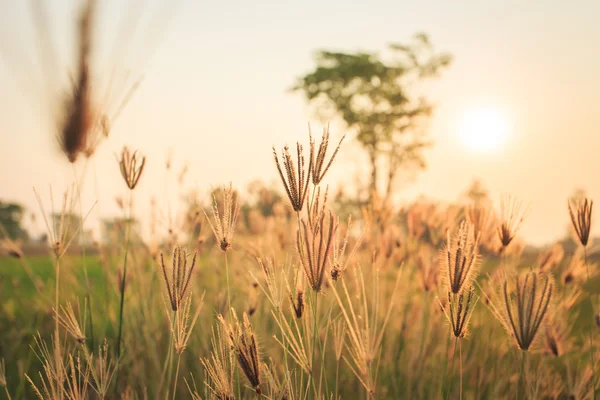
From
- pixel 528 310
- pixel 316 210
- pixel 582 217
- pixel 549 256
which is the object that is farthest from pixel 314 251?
pixel 549 256

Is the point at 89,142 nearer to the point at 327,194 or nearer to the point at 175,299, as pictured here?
the point at 175,299

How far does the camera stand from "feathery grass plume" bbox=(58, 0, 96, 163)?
168 centimetres

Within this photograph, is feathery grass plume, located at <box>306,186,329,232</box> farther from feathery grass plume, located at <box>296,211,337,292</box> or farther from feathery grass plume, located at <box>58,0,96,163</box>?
feathery grass plume, located at <box>58,0,96,163</box>

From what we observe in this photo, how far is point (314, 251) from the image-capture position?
140 cm

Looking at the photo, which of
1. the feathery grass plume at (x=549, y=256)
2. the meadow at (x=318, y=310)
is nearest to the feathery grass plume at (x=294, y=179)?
the meadow at (x=318, y=310)

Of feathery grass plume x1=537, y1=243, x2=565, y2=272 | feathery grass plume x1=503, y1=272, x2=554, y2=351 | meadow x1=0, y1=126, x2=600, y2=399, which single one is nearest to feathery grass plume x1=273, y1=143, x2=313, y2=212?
meadow x1=0, y1=126, x2=600, y2=399

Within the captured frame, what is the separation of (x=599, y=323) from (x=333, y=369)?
186 centimetres

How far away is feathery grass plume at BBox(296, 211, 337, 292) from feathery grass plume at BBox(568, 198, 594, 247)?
1.26 m

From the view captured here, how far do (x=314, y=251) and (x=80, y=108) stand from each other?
1.05 metres

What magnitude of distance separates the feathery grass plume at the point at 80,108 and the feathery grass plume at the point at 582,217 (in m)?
1.92

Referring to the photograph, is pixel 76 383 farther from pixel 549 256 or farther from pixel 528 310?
pixel 549 256

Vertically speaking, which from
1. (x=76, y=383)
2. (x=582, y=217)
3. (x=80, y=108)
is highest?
(x=80, y=108)

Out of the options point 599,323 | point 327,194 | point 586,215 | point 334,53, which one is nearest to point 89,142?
point 327,194

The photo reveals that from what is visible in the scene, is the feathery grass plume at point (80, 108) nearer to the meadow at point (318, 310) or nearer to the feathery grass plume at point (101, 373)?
the meadow at point (318, 310)
